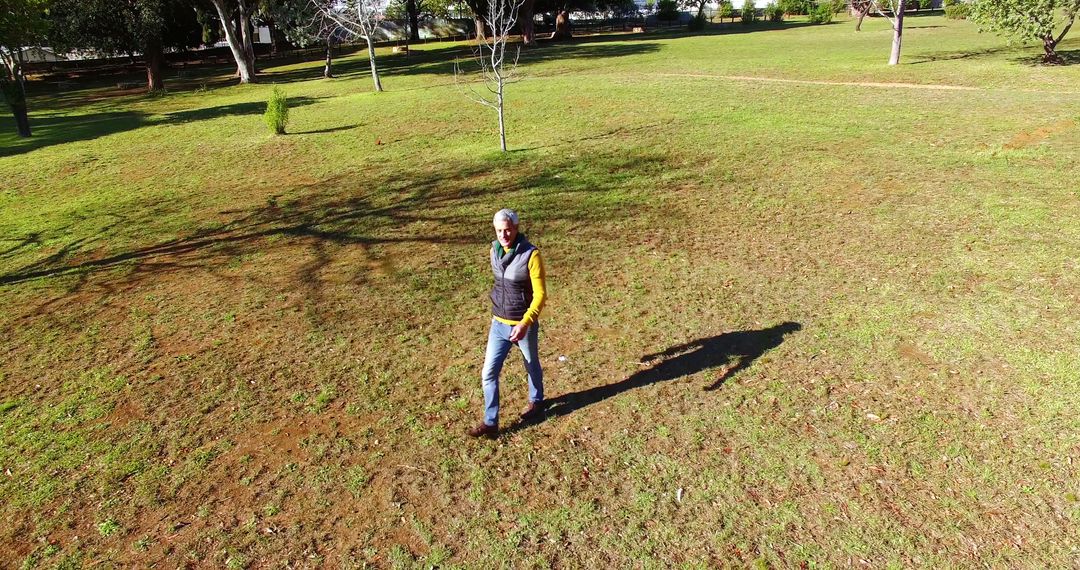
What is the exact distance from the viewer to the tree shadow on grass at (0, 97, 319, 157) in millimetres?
19422

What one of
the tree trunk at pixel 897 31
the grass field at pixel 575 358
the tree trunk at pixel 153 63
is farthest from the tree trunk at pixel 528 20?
the grass field at pixel 575 358

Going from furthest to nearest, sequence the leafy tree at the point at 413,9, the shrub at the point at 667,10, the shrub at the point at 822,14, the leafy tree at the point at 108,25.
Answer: the shrub at the point at 667,10
the shrub at the point at 822,14
the leafy tree at the point at 413,9
the leafy tree at the point at 108,25

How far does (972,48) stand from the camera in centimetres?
2867

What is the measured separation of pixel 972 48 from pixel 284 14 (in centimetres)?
3681

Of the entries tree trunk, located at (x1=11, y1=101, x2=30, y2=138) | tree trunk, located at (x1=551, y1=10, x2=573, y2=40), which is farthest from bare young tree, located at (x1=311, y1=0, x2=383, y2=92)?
tree trunk, located at (x1=551, y1=10, x2=573, y2=40)

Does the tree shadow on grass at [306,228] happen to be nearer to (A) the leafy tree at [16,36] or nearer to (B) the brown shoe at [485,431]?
(B) the brown shoe at [485,431]

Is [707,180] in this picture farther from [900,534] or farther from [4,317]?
[4,317]

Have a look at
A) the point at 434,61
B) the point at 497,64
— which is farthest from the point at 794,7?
the point at 497,64

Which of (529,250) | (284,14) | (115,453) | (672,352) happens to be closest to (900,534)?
(672,352)

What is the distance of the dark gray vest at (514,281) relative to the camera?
15.4 ft

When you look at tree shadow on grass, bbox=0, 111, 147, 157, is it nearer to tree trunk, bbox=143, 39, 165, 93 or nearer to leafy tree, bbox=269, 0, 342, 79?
tree trunk, bbox=143, 39, 165, 93

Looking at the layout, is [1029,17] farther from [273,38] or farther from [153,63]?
[273,38]

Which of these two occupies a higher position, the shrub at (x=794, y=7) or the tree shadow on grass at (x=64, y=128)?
the shrub at (x=794, y=7)

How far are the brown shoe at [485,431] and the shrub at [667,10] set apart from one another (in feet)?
227
